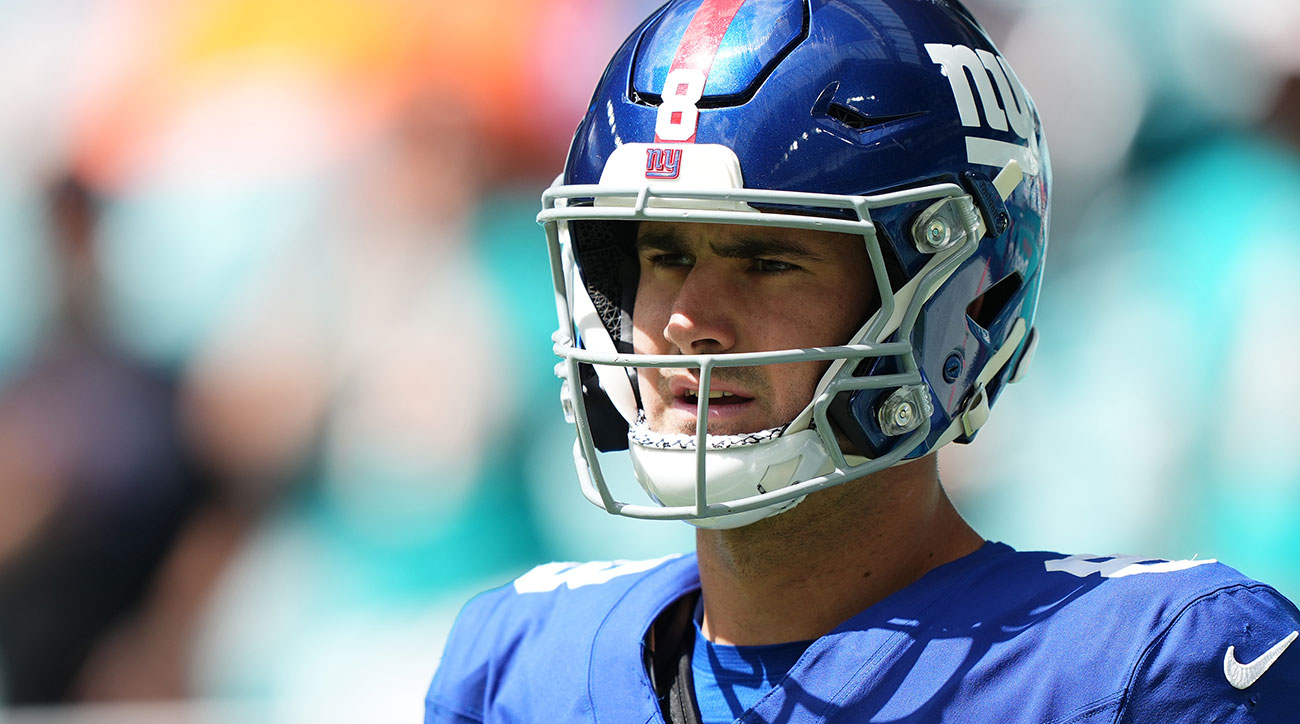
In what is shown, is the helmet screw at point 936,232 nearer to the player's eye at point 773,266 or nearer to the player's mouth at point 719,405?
the player's eye at point 773,266

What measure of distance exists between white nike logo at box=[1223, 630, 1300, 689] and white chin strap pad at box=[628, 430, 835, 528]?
0.40 meters

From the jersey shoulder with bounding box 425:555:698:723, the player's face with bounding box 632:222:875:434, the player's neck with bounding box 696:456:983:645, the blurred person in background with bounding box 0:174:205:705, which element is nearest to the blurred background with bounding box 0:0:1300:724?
the blurred person in background with bounding box 0:174:205:705

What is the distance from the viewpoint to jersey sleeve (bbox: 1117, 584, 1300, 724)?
114 centimetres

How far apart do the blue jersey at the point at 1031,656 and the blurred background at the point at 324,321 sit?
1.50 metres

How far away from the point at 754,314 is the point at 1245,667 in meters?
0.56

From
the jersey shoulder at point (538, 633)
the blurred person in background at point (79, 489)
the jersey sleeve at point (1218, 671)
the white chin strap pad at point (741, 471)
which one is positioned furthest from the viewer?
the blurred person in background at point (79, 489)

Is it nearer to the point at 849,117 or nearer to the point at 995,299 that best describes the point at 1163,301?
the point at 995,299

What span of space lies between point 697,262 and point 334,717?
202 cm

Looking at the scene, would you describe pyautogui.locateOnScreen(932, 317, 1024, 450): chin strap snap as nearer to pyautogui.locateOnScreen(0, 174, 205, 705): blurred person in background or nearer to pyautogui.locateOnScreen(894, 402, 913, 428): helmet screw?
pyautogui.locateOnScreen(894, 402, 913, 428): helmet screw

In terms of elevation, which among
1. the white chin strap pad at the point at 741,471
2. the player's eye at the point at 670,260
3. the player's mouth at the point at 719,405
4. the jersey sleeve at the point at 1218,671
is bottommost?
the jersey sleeve at the point at 1218,671

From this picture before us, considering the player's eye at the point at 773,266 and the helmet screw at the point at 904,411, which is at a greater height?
the player's eye at the point at 773,266

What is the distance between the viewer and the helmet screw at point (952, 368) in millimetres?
1375

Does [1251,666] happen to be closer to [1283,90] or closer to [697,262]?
[697,262]

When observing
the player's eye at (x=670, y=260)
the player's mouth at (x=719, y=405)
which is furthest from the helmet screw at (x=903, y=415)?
the player's eye at (x=670, y=260)
